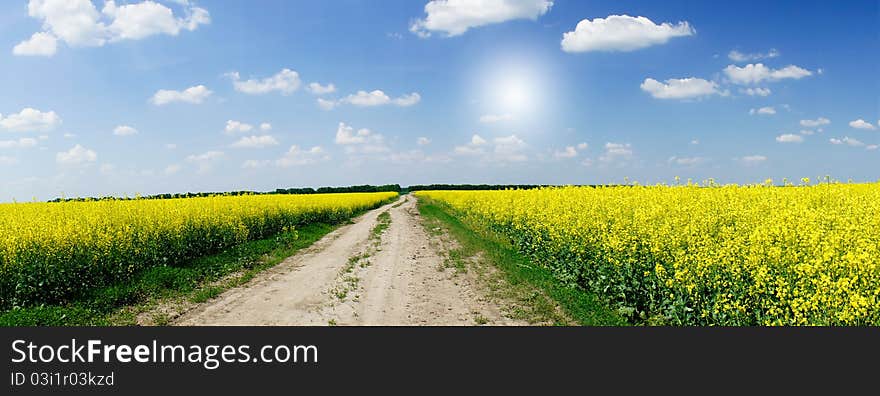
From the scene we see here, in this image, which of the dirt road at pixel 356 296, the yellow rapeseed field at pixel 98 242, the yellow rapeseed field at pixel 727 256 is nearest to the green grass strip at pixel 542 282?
the yellow rapeseed field at pixel 727 256

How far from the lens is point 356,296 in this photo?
11.8 metres

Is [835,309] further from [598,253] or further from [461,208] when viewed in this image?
[461,208]

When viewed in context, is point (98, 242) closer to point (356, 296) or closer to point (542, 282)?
point (356, 296)

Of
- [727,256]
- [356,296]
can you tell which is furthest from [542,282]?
[727,256]

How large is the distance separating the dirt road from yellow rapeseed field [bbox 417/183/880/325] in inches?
102

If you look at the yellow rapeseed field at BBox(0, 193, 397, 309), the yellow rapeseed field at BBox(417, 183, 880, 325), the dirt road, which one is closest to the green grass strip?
the yellow rapeseed field at BBox(417, 183, 880, 325)

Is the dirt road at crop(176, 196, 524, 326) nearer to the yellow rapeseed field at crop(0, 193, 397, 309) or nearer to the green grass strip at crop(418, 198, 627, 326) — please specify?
the green grass strip at crop(418, 198, 627, 326)

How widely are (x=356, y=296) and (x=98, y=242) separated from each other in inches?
281

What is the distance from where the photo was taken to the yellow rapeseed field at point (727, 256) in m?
6.94

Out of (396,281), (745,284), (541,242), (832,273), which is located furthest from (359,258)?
(832,273)

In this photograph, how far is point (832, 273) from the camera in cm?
724

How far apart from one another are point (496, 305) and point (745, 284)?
4735 millimetres

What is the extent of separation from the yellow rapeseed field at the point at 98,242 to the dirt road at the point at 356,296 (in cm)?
318

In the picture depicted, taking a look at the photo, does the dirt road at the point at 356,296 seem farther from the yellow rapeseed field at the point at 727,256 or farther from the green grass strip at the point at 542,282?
the yellow rapeseed field at the point at 727,256
